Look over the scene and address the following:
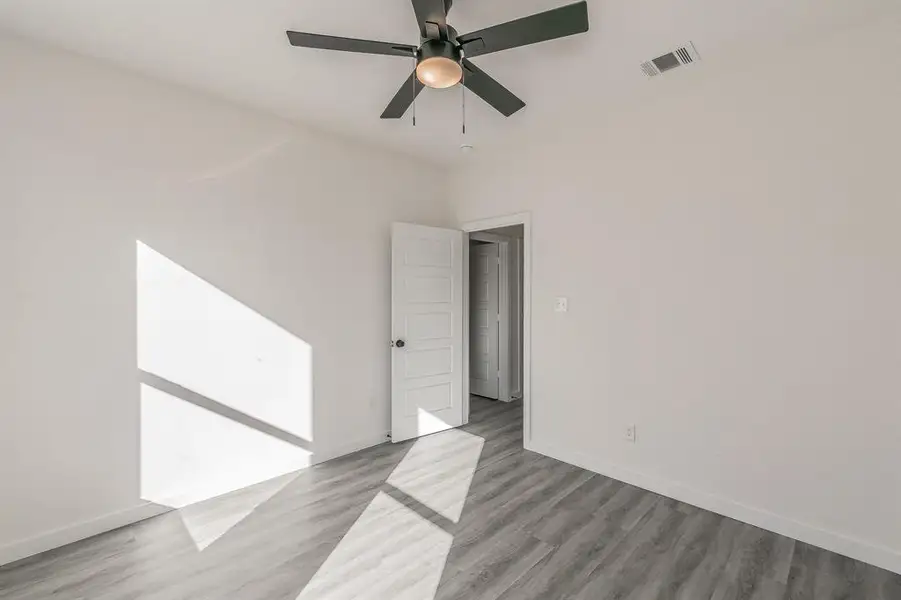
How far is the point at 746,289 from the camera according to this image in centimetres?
265

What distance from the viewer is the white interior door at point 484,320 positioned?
18.7 feet

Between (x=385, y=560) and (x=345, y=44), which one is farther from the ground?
(x=345, y=44)

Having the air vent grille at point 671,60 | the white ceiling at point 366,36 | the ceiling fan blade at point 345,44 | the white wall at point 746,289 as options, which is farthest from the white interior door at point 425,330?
the air vent grille at point 671,60

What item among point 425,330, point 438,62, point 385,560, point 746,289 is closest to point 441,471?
point 385,560

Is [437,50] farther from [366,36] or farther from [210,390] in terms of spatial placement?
[210,390]

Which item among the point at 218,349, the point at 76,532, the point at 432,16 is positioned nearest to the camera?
the point at 432,16

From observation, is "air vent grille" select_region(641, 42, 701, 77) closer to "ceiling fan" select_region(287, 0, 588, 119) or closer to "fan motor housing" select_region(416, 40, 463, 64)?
"ceiling fan" select_region(287, 0, 588, 119)

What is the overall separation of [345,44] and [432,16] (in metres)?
0.43

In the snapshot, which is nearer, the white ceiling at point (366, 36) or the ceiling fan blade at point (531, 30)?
the ceiling fan blade at point (531, 30)

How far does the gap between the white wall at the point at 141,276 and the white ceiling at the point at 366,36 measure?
0.95 ft

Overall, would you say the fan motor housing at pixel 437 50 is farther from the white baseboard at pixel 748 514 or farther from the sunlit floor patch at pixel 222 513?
the white baseboard at pixel 748 514

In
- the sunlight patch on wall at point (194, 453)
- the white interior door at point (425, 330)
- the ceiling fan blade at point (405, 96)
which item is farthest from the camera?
the white interior door at point (425, 330)

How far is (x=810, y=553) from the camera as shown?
234cm

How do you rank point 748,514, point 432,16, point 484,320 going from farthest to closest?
point 484,320 → point 748,514 → point 432,16
